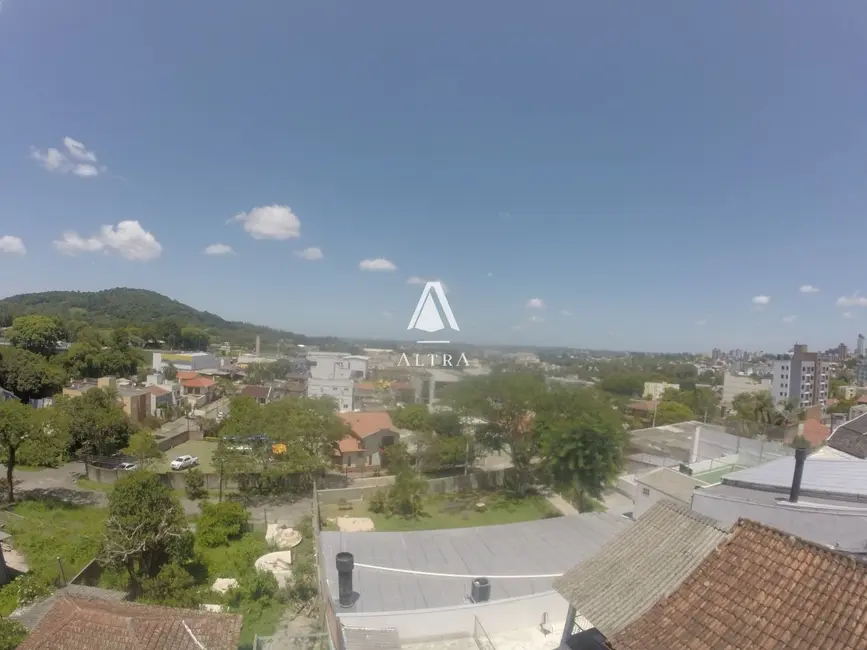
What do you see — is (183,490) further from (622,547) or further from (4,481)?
(622,547)

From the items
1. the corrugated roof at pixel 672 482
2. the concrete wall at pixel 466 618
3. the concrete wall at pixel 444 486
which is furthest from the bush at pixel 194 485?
the corrugated roof at pixel 672 482

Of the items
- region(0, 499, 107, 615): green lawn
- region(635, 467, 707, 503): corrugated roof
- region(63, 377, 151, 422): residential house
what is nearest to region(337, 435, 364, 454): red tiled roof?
region(0, 499, 107, 615): green lawn

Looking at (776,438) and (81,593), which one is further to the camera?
(776,438)

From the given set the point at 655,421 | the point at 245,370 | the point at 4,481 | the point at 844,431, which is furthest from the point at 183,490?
the point at 245,370

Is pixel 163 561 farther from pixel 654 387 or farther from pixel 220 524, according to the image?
pixel 654 387

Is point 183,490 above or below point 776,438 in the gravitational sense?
below

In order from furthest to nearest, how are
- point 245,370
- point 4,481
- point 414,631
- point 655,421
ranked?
point 245,370, point 655,421, point 4,481, point 414,631

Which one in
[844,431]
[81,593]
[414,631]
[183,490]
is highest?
[844,431]

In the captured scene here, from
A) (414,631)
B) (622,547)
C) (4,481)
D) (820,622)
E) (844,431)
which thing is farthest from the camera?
(4,481)
